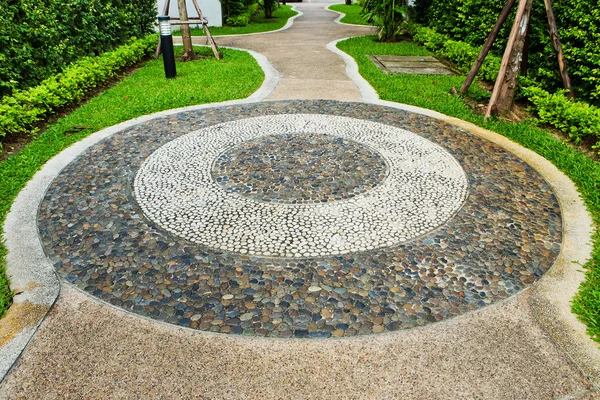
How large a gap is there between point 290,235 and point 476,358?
2023 mm

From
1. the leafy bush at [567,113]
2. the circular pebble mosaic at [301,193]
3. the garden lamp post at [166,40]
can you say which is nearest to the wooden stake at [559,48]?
the leafy bush at [567,113]

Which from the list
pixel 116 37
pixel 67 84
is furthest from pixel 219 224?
pixel 116 37

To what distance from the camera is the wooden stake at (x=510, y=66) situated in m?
7.31

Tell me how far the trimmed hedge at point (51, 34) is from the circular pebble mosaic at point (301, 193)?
330 cm

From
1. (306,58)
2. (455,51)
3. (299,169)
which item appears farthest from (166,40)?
(455,51)

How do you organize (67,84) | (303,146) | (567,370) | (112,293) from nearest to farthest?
1. (567,370)
2. (112,293)
3. (303,146)
4. (67,84)

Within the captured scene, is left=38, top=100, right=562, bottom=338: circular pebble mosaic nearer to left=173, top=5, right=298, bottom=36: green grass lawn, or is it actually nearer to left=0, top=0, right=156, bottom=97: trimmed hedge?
left=0, top=0, right=156, bottom=97: trimmed hedge

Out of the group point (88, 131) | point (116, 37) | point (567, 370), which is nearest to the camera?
point (567, 370)

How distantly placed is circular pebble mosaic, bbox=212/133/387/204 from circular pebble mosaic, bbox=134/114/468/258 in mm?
26

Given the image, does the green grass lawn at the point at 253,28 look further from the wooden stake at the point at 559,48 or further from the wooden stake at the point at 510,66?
the wooden stake at the point at 559,48

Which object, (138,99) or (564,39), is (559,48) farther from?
(138,99)

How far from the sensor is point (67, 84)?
8.12 metres

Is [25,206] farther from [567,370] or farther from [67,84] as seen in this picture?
[567,370]

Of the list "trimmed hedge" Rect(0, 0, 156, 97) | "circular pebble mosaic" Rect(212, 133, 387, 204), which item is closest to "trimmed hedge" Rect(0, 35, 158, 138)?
"trimmed hedge" Rect(0, 0, 156, 97)
